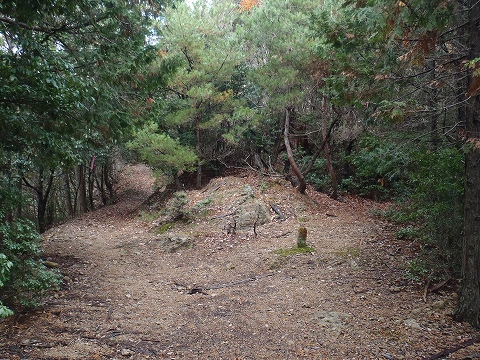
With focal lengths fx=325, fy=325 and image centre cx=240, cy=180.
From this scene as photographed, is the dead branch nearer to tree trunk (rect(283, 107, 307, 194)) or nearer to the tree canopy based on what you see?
tree trunk (rect(283, 107, 307, 194))

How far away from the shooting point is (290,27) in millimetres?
10797

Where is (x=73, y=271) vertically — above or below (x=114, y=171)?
below

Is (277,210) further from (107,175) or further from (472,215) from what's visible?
(107,175)

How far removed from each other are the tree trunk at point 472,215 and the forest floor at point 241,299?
32 cm

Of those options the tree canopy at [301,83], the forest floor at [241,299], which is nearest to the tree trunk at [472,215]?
the tree canopy at [301,83]

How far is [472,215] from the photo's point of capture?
161 inches

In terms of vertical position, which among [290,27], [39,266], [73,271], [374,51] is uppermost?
[290,27]

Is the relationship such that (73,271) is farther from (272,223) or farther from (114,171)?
(114,171)

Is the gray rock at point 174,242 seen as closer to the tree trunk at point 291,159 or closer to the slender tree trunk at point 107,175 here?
the tree trunk at point 291,159

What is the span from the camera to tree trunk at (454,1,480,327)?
3.98 m

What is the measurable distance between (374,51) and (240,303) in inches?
193

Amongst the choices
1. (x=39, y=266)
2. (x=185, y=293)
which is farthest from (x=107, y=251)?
(x=39, y=266)

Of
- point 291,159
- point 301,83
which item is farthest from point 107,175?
point 301,83

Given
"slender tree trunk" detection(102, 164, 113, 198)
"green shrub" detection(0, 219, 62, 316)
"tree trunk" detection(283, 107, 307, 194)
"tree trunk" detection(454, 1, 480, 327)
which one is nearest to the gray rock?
"green shrub" detection(0, 219, 62, 316)
